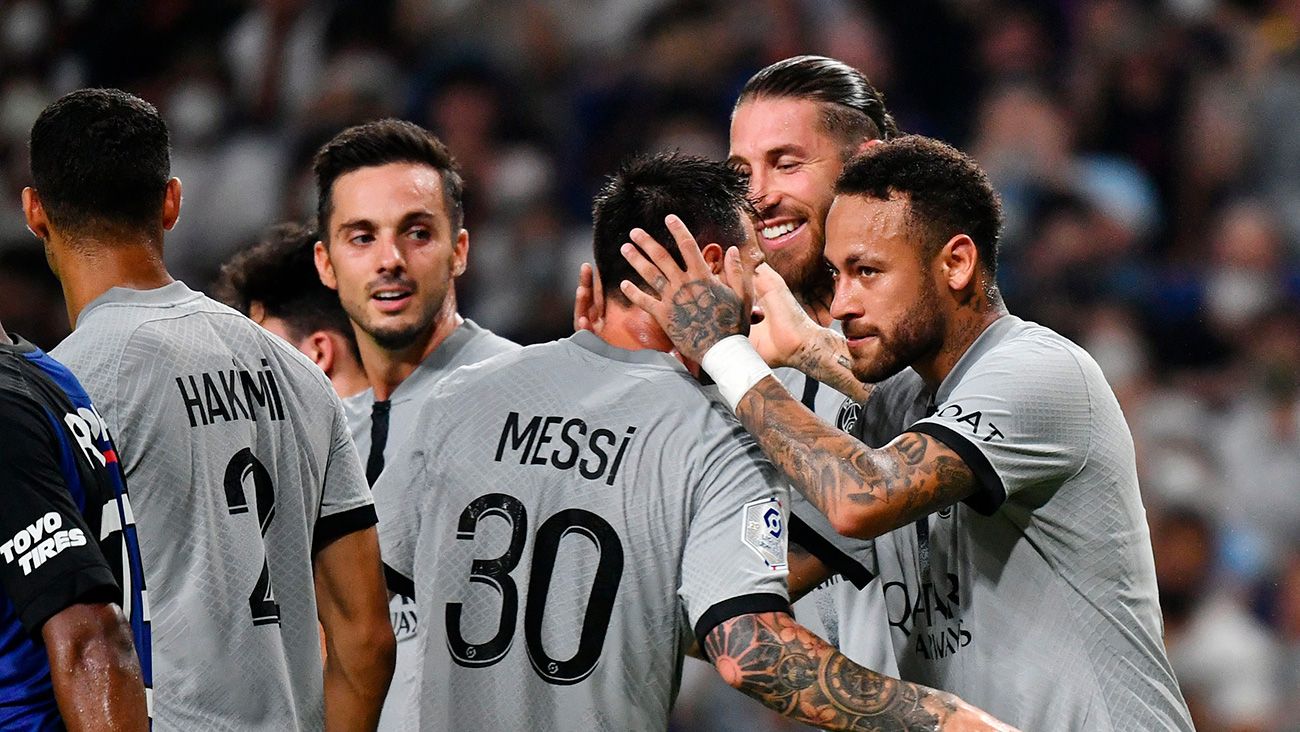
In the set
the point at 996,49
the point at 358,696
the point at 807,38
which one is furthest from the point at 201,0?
the point at 358,696

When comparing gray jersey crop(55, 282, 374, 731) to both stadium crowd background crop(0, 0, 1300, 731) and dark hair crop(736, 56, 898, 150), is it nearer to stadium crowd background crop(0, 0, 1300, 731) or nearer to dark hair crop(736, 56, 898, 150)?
dark hair crop(736, 56, 898, 150)

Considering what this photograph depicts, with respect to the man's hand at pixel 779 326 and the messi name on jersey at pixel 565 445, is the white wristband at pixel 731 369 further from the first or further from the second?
the man's hand at pixel 779 326

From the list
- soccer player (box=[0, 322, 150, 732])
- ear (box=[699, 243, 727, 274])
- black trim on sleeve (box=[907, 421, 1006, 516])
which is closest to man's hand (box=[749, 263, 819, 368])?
ear (box=[699, 243, 727, 274])

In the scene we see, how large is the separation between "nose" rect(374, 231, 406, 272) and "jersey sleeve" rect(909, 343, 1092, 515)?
2084 mm

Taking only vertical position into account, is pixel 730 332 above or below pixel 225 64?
above

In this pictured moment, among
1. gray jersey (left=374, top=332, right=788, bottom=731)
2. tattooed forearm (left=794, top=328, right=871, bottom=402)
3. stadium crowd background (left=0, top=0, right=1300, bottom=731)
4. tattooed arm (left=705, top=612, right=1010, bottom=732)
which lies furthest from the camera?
stadium crowd background (left=0, top=0, right=1300, bottom=731)

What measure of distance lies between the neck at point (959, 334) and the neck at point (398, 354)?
194 cm

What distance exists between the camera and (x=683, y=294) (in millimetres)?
3277

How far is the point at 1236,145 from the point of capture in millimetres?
9469

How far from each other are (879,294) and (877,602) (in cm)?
97

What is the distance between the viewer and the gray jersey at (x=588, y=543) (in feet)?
10.3

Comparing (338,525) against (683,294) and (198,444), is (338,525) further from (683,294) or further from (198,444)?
(683,294)

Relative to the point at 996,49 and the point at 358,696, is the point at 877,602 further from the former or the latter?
the point at 996,49

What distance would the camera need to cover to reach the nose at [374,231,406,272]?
491cm
